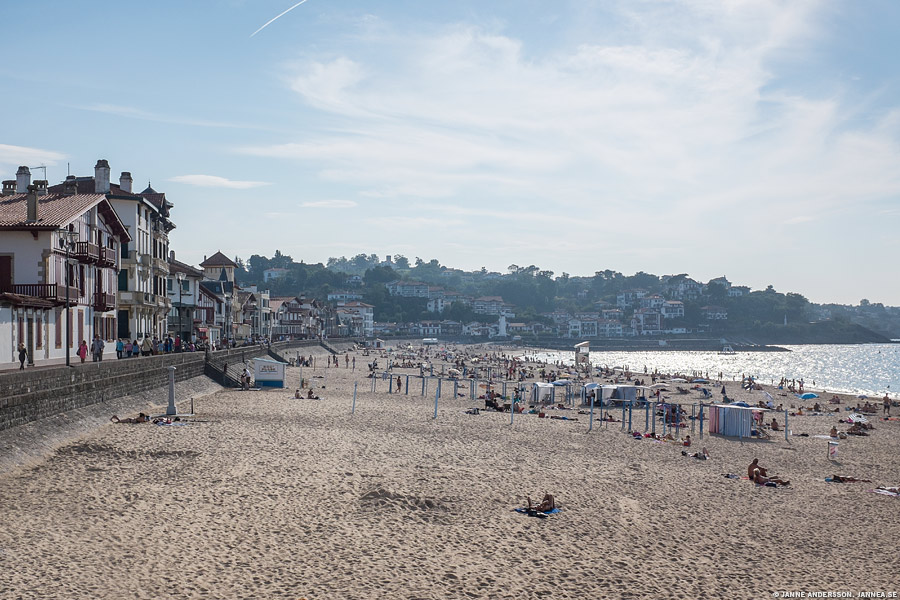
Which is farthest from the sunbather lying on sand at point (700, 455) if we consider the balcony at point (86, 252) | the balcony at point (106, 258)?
the balcony at point (106, 258)

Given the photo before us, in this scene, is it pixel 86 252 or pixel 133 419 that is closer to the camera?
pixel 133 419

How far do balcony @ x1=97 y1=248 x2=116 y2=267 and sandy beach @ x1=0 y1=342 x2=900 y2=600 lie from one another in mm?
12091

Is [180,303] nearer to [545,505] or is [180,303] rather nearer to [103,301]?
[103,301]

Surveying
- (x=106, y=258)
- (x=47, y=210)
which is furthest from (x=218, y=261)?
(x=47, y=210)

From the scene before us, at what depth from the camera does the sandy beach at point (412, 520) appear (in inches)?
447

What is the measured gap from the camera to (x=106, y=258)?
32.7 m

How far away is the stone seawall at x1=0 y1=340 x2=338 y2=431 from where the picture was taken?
56.6 ft

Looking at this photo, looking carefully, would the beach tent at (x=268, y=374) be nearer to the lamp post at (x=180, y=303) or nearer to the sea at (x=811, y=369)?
the lamp post at (x=180, y=303)

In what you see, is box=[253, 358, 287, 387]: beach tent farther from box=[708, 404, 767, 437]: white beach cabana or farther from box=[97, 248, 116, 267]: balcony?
box=[708, 404, 767, 437]: white beach cabana

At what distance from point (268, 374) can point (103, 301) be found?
34.8 ft

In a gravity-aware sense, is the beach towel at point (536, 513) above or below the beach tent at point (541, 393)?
above

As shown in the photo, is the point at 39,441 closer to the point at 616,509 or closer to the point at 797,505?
the point at 616,509

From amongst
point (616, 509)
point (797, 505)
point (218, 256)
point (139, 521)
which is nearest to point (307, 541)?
point (139, 521)

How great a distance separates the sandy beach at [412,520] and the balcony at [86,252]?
35.3 ft
